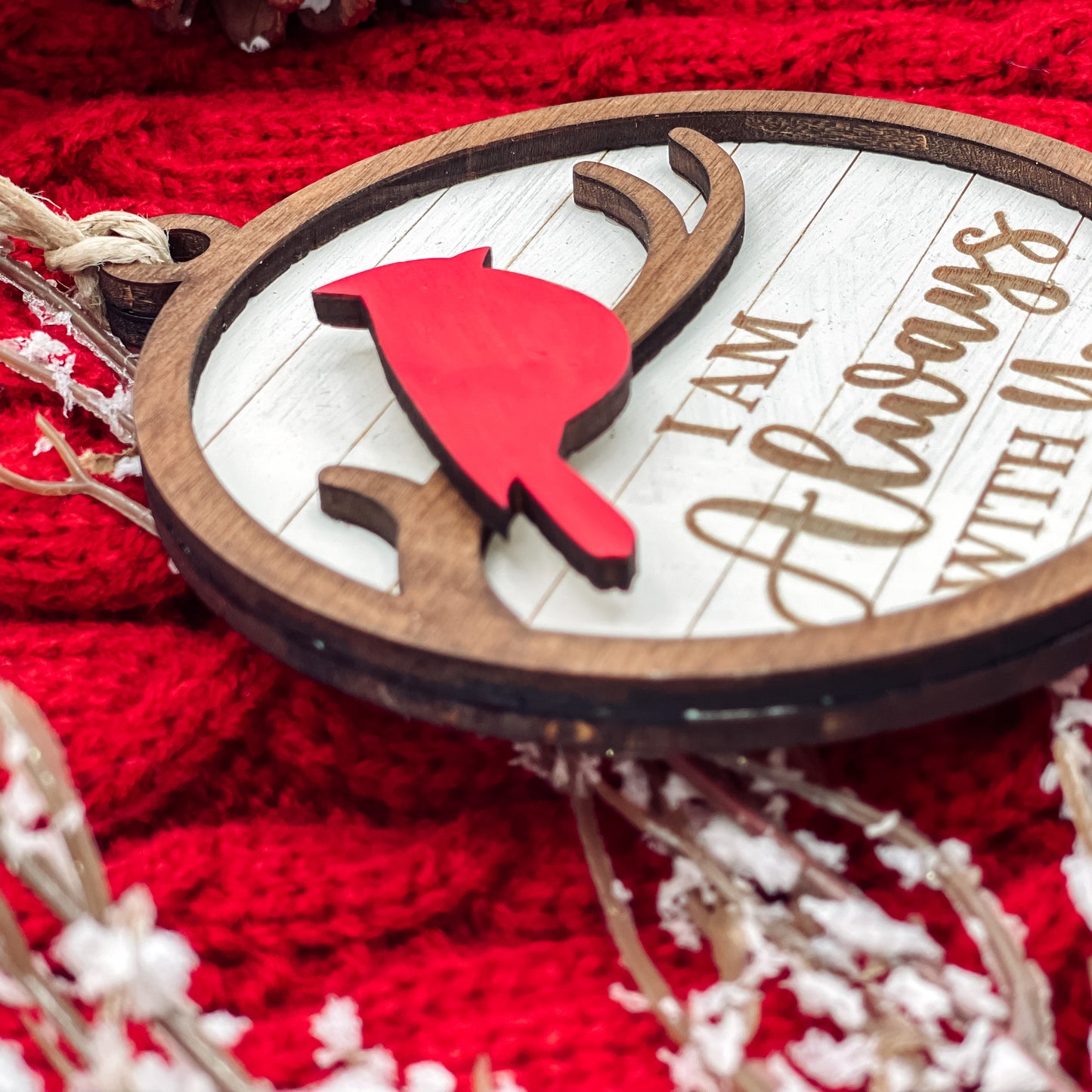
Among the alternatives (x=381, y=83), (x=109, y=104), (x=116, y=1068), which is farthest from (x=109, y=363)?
(x=116, y=1068)

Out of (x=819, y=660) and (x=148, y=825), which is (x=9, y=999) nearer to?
(x=148, y=825)

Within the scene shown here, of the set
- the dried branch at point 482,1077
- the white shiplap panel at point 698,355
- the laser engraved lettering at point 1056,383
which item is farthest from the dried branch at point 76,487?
the laser engraved lettering at point 1056,383

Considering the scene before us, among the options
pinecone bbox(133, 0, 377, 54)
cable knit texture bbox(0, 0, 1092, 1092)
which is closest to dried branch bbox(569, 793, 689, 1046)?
cable knit texture bbox(0, 0, 1092, 1092)

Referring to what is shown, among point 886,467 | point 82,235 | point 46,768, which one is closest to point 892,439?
point 886,467

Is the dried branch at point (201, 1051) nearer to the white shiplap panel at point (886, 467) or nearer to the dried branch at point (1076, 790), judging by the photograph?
the white shiplap panel at point (886, 467)

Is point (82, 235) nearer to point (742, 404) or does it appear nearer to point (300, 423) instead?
point (300, 423)

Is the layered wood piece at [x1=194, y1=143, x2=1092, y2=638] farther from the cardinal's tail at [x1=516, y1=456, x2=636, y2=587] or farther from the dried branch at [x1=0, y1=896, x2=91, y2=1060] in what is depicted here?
the dried branch at [x1=0, y1=896, x2=91, y2=1060]
